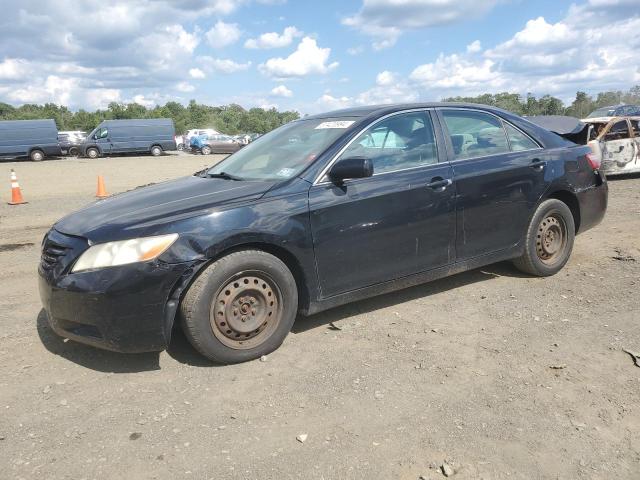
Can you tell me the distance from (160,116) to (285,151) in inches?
3183

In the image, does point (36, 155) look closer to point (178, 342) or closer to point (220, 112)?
point (178, 342)

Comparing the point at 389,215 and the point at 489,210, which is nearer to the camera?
the point at 389,215

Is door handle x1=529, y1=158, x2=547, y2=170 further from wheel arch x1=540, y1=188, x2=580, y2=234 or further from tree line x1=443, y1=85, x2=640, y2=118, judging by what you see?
tree line x1=443, y1=85, x2=640, y2=118

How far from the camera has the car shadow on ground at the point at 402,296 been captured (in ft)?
14.6

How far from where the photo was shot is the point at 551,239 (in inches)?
209

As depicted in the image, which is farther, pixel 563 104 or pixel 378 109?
pixel 563 104

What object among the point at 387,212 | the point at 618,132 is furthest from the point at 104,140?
the point at 387,212

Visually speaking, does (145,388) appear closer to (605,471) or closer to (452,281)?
(605,471)

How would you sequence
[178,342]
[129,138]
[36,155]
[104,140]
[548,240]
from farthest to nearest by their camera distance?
[129,138], [104,140], [36,155], [548,240], [178,342]

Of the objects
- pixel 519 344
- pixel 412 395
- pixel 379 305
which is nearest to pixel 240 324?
pixel 412 395

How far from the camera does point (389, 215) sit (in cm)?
411

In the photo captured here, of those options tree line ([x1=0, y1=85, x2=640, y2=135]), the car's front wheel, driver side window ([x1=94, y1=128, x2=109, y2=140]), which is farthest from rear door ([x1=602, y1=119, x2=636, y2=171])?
tree line ([x1=0, y1=85, x2=640, y2=135])

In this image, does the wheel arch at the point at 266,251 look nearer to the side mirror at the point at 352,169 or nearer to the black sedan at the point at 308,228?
the black sedan at the point at 308,228

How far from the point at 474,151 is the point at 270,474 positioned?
3.29 metres
